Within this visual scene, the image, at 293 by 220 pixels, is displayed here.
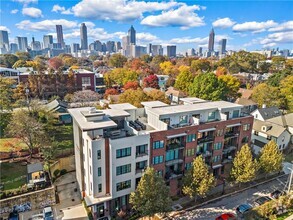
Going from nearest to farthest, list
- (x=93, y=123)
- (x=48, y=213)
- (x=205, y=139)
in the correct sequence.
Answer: (x=93, y=123), (x=48, y=213), (x=205, y=139)

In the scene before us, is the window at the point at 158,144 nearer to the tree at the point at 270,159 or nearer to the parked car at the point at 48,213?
the parked car at the point at 48,213

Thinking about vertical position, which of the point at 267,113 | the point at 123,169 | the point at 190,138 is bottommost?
the point at 123,169

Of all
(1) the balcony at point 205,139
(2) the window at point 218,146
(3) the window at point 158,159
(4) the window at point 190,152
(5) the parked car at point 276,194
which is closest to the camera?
(3) the window at point 158,159

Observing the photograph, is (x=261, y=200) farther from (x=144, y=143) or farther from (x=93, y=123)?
(x=93, y=123)

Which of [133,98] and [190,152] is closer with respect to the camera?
[190,152]

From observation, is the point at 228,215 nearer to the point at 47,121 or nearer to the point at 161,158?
the point at 161,158

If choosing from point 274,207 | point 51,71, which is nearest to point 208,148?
point 274,207

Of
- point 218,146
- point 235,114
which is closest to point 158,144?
point 218,146

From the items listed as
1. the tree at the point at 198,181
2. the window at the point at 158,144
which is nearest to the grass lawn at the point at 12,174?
the window at the point at 158,144
